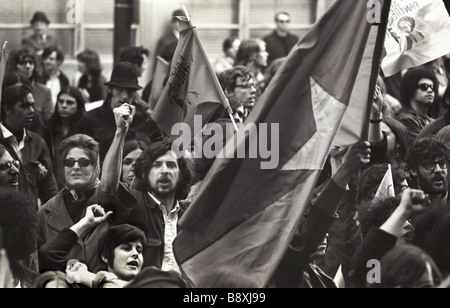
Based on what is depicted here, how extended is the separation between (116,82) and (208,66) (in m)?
1.79

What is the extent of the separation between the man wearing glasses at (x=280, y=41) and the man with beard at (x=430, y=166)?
21.8 ft

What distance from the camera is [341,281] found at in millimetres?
8445

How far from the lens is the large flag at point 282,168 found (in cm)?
787

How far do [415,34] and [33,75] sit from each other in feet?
13.0

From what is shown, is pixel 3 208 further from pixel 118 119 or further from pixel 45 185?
pixel 45 185

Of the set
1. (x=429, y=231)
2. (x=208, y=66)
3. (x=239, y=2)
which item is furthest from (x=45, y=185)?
(x=239, y=2)

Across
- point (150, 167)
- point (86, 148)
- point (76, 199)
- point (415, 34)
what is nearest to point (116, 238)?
point (150, 167)

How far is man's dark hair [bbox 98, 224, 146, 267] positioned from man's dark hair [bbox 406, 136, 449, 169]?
6.46 feet

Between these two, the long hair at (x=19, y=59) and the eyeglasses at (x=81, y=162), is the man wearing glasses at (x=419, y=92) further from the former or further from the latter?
the long hair at (x=19, y=59)

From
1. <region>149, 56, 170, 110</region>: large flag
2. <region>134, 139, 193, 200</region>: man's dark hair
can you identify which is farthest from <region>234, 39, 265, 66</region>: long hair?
<region>134, 139, 193, 200</region>: man's dark hair

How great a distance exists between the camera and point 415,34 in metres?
10.1

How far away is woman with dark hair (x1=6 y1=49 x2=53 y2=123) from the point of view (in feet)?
41.5

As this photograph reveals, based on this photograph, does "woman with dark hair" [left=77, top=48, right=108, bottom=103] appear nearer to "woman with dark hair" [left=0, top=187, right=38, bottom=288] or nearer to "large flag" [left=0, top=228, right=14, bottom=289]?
"woman with dark hair" [left=0, top=187, right=38, bottom=288]

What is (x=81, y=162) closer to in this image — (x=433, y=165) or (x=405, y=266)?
(x=433, y=165)
